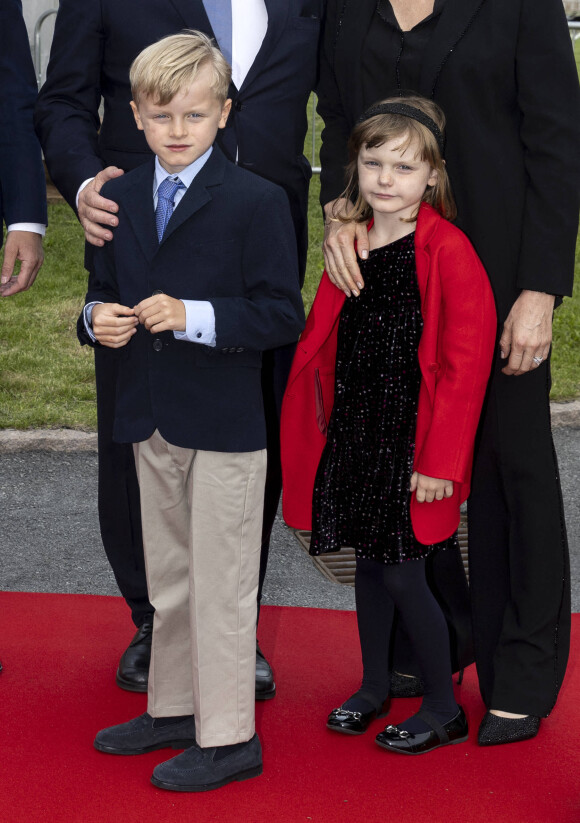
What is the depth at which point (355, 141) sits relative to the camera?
2.91 metres

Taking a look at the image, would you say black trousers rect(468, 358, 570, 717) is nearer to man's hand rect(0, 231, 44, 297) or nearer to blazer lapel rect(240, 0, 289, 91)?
blazer lapel rect(240, 0, 289, 91)

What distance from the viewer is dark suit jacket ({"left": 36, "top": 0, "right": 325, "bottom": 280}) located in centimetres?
316

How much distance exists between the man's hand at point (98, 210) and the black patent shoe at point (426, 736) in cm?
146

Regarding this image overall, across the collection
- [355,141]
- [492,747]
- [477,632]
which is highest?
[355,141]

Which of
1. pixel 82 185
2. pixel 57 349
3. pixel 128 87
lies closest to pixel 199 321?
pixel 82 185

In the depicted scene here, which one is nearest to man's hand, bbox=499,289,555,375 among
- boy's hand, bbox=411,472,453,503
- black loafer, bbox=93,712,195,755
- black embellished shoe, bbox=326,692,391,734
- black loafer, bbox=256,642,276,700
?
boy's hand, bbox=411,472,453,503

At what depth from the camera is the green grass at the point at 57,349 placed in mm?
6352

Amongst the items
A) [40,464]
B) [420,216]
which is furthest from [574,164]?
[40,464]

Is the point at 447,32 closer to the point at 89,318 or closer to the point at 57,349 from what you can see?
the point at 89,318

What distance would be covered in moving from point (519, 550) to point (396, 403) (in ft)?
1.81

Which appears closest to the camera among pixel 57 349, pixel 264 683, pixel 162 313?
pixel 162 313

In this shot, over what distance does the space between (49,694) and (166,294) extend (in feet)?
4.27

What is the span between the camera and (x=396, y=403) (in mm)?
2955

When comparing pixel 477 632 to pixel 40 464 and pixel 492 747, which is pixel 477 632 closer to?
pixel 492 747
